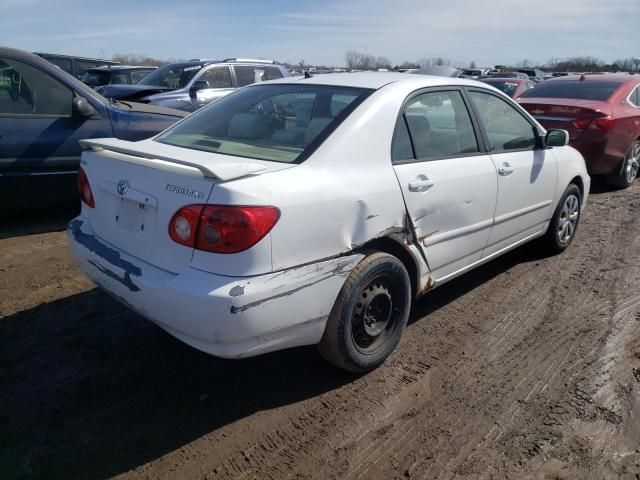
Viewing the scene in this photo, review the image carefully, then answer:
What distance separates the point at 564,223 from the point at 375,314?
2.83 metres

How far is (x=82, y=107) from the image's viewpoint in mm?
5250

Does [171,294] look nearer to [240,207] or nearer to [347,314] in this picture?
[240,207]

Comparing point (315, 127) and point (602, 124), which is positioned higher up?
point (315, 127)

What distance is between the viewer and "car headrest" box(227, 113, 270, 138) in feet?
10.3

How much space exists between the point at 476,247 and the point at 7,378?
2.98m

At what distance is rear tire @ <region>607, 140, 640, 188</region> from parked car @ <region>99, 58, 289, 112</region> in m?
6.10

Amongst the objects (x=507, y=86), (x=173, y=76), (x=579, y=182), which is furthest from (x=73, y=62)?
(x=579, y=182)

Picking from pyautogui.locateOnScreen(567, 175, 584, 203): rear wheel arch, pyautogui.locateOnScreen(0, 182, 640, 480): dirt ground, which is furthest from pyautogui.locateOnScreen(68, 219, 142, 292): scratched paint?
pyautogui.locateOnScreen(567, 175, 584, 203): rear wheel arch

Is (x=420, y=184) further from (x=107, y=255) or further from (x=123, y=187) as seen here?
(x=107, y=255)

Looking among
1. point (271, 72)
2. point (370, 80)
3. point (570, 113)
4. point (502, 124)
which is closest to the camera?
point (370, 80)

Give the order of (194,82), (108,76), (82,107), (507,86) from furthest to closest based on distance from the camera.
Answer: (507,86) → (108,76) → (194,82) → (82,107)

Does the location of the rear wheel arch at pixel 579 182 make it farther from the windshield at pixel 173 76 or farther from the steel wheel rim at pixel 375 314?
the windshield at pixel 173 76

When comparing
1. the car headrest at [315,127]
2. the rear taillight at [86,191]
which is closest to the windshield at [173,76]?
the rear taillight at [86,191]

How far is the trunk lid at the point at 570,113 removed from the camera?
7.20 metres
